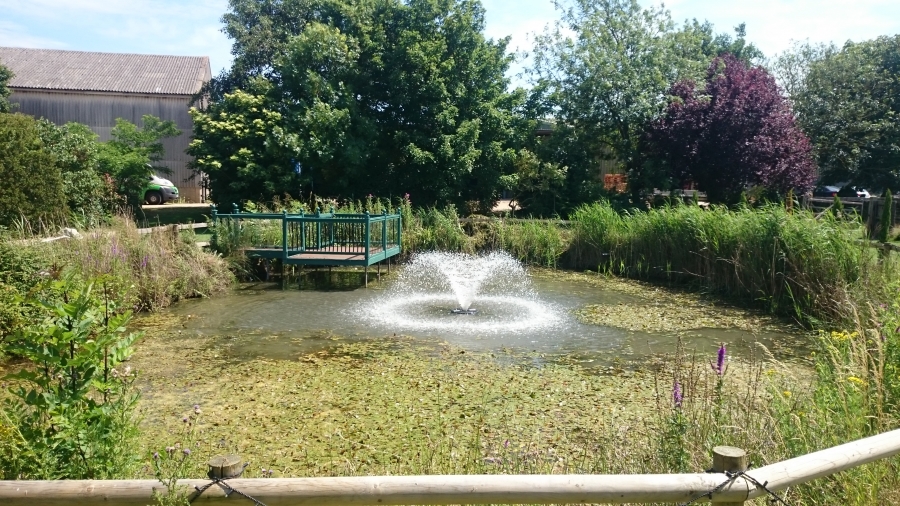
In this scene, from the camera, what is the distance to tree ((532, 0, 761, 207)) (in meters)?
20.8

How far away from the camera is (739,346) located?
323 inches

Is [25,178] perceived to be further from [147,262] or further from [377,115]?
[377,115]

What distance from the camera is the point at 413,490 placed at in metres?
2.46

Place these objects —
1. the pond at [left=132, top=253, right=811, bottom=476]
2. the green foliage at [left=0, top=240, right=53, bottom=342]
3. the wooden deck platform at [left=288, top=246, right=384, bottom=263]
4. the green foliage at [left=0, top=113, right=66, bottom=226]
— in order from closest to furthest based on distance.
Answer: the pond at [left=132, top=253, right=811, bottom=476], the green foliage at [left=0, top=240, right=53, bottom=342], the green foliage at [left=0, top=113, right=66, bottom=226], the wooden deck platform at [left=288, top=246, right=384, bottom=263]

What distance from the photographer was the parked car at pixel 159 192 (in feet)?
82.7

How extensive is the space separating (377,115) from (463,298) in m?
11.1

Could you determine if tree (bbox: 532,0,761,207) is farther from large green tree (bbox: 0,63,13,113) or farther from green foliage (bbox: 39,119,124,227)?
large green tree (bbox: 0,63,13,113)

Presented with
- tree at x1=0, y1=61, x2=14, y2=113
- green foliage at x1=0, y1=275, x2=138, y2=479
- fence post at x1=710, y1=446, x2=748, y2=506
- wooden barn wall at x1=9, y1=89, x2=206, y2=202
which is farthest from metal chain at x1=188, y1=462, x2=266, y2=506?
tree at x1=0, y1=61, x2=14, y2=113

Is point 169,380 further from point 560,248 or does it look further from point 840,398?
point 560,248

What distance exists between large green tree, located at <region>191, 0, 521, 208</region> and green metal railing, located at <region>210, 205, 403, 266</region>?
5019 millimetres

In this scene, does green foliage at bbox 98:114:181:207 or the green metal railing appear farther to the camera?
green foliage at bbox 98:114:181:207

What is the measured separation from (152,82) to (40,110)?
4238mm

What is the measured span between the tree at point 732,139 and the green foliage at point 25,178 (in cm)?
1509

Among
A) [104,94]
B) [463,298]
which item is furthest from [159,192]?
[463,298]
